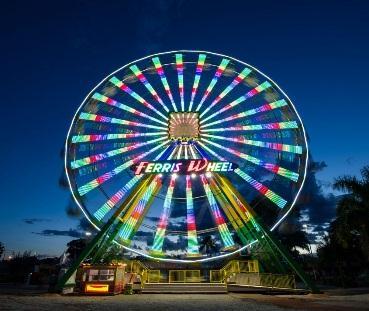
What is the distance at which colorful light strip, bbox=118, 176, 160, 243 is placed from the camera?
25141 millimetres

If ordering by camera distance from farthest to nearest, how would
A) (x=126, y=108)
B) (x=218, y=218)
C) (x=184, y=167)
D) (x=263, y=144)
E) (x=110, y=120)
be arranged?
(x=126, y=108) → (x=110, y=120) → (x=218, y=218) → (x=263, y=144) → (x=184, y=167)

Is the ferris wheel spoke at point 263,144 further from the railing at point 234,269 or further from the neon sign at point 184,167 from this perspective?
the railing at point 234,269

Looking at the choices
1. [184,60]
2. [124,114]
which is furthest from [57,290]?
[184,60]

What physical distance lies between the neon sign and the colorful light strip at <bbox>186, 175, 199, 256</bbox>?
156 cm

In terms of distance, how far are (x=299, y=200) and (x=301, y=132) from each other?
164 inches

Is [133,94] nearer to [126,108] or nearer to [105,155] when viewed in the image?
[126,108]

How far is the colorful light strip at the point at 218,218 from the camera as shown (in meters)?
24.7

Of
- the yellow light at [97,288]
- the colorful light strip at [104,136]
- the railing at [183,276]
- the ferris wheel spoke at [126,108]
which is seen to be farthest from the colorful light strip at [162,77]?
the yellow light at [97,288]

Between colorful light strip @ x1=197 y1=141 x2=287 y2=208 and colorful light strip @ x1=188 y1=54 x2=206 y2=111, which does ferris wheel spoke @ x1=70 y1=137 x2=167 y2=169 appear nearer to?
colorful light strip @ x1=188 y1=54 x2=206 y2=111

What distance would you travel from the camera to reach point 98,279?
21.1 metres

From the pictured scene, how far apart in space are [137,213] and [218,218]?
514 cm

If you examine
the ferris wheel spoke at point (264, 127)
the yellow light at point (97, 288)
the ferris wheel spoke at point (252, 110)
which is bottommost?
the yellow light at point (97, 288)

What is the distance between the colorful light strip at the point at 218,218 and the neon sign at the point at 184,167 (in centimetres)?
149

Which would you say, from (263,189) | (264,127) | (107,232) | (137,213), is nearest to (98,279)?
(107,232)
